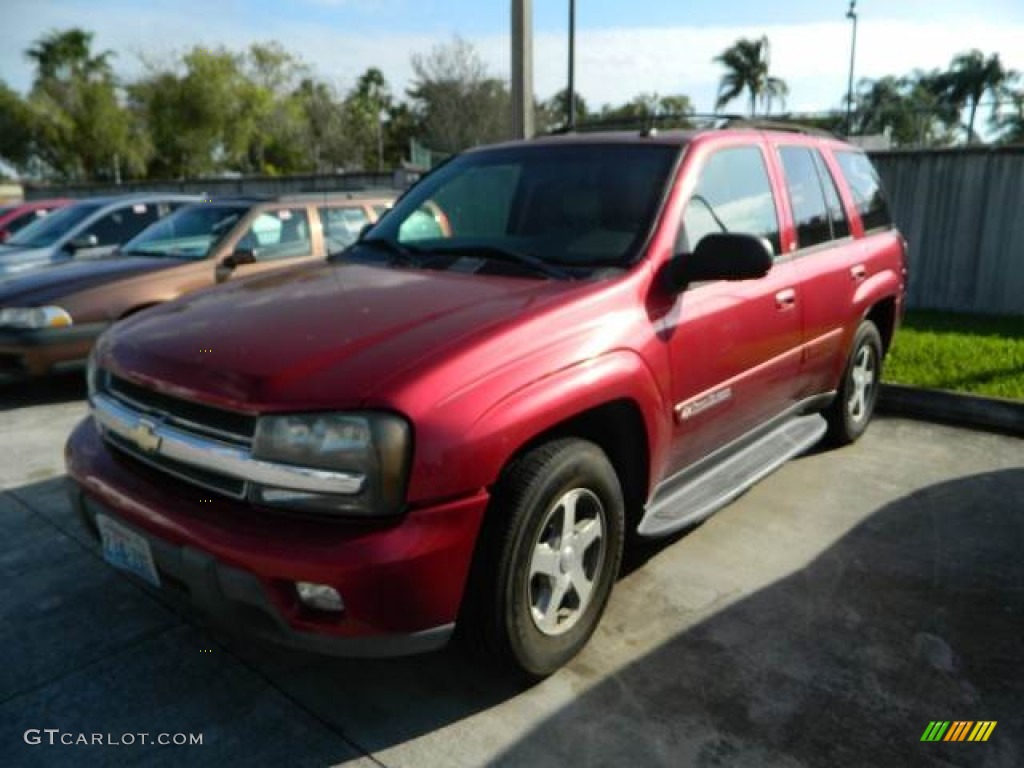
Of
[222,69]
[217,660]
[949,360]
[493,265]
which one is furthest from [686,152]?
[222,69]

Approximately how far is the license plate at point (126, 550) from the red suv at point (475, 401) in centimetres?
1

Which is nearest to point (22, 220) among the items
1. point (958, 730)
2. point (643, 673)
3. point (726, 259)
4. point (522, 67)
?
point (522, 67)

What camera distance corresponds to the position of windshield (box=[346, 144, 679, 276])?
309cm

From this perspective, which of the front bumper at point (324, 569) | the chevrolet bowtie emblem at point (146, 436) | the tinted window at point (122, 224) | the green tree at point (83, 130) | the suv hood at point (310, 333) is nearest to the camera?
the front bumper at point (324, 569)

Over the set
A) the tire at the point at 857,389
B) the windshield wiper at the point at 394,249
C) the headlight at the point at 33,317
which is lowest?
the tire at the point at 857,389

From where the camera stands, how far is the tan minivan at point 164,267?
5.95 m

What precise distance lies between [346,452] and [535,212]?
1.65 metres

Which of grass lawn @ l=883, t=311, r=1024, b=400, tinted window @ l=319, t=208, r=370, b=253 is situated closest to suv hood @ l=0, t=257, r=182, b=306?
tinted window @ l=319, t=208, r=370, b=253

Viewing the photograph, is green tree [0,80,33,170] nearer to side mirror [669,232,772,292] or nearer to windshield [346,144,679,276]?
windshield [346,144,679,276]

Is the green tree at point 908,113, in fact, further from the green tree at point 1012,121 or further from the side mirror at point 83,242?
the side mirror at point 83,242

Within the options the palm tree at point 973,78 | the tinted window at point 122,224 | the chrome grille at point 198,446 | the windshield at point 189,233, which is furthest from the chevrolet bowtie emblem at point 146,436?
the palm tree at point 973,78

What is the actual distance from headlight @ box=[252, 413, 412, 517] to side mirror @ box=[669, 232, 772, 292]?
1353 millimetres

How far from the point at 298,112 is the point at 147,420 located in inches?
2045

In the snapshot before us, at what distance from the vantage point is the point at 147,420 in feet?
8.21
